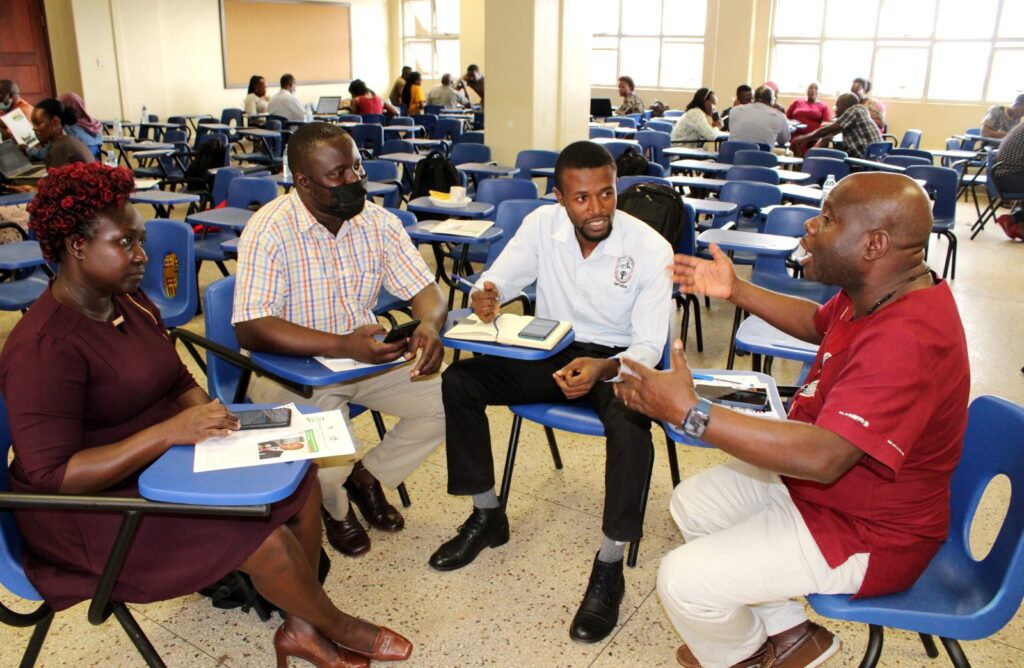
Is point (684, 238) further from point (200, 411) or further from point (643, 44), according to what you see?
point (643, 44)

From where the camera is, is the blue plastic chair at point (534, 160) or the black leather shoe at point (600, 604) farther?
the blue plastic chair at point (534, 160)

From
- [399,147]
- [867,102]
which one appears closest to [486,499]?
[399,147]

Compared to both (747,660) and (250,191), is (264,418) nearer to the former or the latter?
(747,660)

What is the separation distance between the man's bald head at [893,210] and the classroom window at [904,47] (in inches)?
501

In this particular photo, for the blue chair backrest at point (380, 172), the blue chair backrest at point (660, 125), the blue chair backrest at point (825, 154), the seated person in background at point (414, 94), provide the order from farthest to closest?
the seated person in background at point (414, 94), the blue chair backrest at point (660, 125), the blue chair backrest at point (825, 154), the blue chair backrest at point (380, 172)

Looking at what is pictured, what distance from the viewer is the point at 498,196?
5.17 meters

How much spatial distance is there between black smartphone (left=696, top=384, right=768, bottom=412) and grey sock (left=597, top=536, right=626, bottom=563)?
0.60 m

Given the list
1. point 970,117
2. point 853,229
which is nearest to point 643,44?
point 970,117

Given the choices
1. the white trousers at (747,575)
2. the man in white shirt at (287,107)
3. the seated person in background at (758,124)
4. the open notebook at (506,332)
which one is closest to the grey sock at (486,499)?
the open notebook at (506,332)

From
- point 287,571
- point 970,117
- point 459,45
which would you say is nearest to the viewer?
point 287,571

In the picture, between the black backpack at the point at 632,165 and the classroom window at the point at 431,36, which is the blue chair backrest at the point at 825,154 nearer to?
the black backpack at the point at 632,165

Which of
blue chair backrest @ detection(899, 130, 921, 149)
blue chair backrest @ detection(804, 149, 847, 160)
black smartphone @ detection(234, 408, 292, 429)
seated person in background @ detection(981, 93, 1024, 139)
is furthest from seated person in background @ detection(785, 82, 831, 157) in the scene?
black smartphone @ detection(234, 408, 292, 429)

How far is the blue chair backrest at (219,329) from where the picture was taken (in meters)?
2.52

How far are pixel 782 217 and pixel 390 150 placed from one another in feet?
16.4
